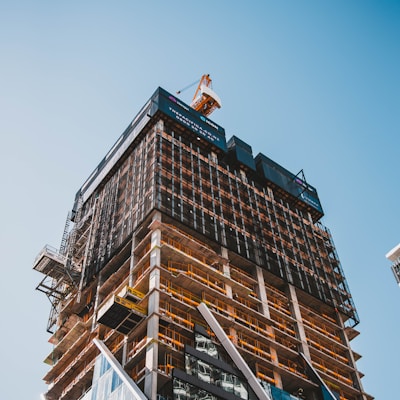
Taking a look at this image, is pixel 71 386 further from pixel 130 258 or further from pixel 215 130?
pixel 215 130

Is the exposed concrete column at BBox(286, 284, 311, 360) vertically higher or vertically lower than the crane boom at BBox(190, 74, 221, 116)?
lower

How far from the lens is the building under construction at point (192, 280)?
234 feet

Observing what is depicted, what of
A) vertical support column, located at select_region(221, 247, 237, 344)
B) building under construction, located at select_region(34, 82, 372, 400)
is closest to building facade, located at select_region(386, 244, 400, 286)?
building under construction, located at select_region(34, 82, 372, 400)

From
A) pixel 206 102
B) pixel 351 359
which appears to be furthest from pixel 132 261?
pixel 206 102

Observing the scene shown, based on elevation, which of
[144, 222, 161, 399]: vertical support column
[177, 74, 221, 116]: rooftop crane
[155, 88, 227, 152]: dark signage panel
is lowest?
[144, 222, 161, 399]: vertical support column

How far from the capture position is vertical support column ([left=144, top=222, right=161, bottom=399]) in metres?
63.5

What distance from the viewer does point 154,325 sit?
69938 millimetres

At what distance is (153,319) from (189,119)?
46910 millimetres

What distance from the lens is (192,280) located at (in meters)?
79.1

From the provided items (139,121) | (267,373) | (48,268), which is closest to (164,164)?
(139,121)

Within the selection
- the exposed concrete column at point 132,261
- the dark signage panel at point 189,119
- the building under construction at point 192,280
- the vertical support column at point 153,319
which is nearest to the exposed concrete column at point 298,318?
the building under construction at point 192,280

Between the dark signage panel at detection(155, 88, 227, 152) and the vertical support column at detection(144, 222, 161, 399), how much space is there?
29.7 m

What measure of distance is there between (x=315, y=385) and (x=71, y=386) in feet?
104

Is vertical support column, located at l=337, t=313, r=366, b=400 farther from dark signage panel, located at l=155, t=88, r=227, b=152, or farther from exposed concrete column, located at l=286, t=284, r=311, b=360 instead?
dark signage panel, located at l=155, t=88, r=227, b=152
